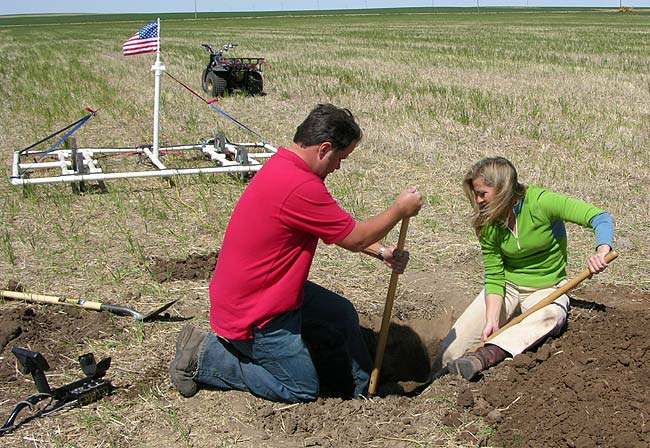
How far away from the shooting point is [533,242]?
13.9ft

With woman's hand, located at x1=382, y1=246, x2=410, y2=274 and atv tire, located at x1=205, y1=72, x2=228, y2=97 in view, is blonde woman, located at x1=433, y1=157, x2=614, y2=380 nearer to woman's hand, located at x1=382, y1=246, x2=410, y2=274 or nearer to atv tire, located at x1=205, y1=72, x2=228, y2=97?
woman's hand, located at x1=382, y1=246, x2=410, y2=274

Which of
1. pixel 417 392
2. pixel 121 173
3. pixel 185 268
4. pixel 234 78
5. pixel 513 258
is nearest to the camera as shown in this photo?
pixel 513 258

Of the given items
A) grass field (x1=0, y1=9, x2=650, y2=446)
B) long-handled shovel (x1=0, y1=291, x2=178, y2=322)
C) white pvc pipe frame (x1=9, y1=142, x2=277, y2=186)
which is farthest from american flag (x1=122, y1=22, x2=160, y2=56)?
long-handled shovel (x1=0, y1=291, x2=178, y2=322)

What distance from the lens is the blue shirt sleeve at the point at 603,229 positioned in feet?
12.5

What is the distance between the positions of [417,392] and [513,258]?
103cm

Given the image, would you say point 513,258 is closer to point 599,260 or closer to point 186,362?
point 599,260

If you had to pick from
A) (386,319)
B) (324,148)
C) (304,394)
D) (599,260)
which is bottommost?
(304,394)

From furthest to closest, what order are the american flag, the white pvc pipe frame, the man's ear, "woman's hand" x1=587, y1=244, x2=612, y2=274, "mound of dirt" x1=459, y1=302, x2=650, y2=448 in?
the american flag → the white pvc pipe frame → "woman's hand" x1=587, y1=244, x2=612, y2=274 → the man's ear → "mound of dirt" x1=459, y1=302, x2=650, y2=448

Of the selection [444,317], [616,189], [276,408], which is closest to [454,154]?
[616,189]

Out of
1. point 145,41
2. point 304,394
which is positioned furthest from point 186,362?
point 145,41

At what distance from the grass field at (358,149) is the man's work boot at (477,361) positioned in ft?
3.77

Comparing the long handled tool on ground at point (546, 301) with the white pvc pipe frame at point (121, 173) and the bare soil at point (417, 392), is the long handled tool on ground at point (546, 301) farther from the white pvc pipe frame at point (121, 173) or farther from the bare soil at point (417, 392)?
the white pvc pipe frame at point (121, 173)

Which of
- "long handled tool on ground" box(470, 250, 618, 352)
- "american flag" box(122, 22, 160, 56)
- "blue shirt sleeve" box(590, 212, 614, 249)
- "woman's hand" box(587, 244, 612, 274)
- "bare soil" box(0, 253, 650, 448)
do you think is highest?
"american flag" box(122, 22, 160, 56)

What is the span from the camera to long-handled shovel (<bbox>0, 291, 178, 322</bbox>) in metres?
4.63
